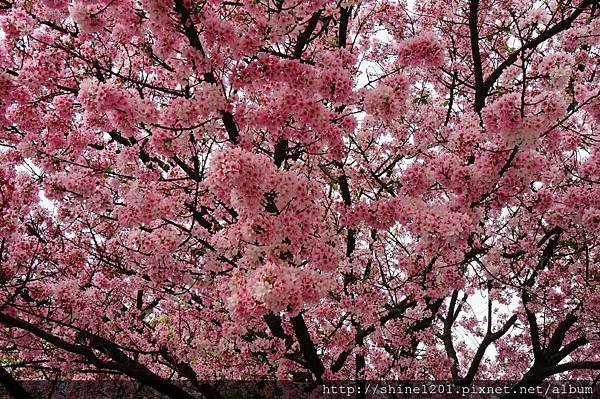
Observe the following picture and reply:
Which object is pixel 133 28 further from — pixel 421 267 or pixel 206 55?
pixel 421 267

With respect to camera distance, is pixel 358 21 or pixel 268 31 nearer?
pixel 268 31

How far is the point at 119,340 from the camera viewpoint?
336 inches

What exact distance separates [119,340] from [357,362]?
3981mm

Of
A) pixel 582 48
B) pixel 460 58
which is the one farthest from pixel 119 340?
pixel 582 48

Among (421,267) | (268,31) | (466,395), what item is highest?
(268,31)

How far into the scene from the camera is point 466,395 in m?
10.3

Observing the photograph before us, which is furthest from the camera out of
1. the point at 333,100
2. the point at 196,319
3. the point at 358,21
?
the point at 358,21

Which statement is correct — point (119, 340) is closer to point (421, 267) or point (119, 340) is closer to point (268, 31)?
point (421, 267)

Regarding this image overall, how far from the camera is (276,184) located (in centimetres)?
488

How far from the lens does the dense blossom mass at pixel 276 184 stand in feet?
17.3

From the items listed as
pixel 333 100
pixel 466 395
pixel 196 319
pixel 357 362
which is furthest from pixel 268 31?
pixel 466 395

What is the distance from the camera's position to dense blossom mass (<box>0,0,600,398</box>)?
207 inches

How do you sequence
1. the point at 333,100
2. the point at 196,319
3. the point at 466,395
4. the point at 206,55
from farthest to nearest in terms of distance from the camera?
1. the point at 466,395
2. the point at 196,319
3. the point at 333,100
4. the point at 206,55

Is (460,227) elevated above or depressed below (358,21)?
below
